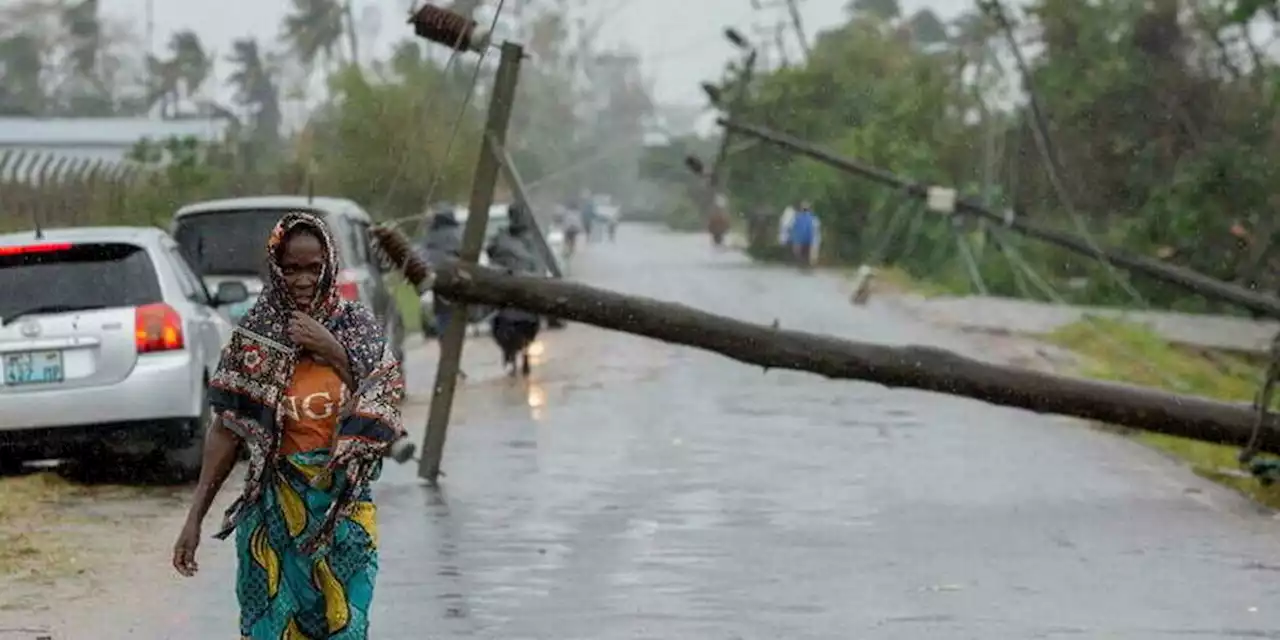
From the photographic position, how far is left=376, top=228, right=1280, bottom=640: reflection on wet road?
10414 mm

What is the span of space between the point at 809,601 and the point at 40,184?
17.3 m

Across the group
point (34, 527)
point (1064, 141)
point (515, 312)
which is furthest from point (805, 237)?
point (34, 527)

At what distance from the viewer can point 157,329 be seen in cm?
1461

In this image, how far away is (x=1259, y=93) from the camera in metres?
41.6

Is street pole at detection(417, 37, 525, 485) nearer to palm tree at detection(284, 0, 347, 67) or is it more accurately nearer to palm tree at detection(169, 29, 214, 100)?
palm tree at detection(284, 0, 347, 67)

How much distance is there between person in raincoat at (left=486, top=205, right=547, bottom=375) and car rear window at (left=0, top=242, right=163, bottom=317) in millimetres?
9108

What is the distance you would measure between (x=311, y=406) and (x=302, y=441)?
11 cm

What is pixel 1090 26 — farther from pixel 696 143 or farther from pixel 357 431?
pixel 696 143

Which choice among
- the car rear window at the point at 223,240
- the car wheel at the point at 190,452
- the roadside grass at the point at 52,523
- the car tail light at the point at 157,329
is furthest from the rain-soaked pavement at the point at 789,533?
the car rear window at the point at 223,240

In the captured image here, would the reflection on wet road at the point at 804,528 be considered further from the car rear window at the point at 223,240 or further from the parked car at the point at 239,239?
the car rear window at the point at 223,240

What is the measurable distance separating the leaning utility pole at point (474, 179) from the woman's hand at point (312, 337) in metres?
7.20

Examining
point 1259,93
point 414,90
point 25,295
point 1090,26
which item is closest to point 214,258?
point 25,295

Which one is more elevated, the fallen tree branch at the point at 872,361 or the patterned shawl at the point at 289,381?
the patterned shawl at the point at 289,381

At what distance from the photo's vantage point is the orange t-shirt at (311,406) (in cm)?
713
